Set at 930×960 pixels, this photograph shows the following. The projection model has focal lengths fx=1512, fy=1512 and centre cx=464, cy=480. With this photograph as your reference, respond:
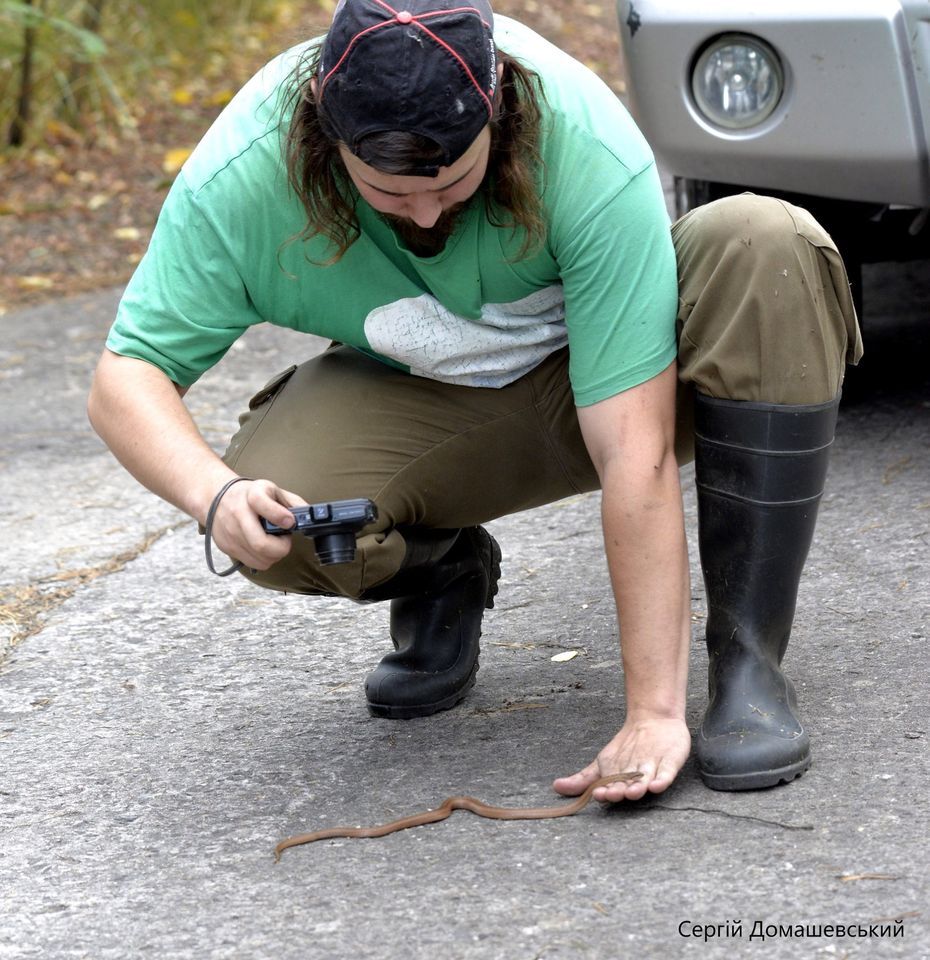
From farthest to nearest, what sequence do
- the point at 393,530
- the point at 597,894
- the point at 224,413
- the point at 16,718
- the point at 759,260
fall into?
1. the point at 224,413
2. the point at 16,718
3. the point at 393,530
4. the point at 759,260
5. the point at 597,894

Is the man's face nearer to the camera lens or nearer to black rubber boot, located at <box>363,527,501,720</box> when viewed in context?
the camera lens

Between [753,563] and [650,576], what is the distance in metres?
0.18

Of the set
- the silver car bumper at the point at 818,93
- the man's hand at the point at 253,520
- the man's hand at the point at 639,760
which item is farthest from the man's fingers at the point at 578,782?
the silver car bumper at the point at 818,93

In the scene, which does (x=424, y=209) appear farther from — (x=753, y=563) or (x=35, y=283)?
(x=35, y=283)

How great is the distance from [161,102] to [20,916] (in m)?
6.10

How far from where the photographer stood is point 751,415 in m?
2.12

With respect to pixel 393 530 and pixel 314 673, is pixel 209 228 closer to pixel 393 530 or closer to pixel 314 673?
pixel 393 530

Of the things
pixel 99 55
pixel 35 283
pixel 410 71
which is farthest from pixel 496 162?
pixel 99 55

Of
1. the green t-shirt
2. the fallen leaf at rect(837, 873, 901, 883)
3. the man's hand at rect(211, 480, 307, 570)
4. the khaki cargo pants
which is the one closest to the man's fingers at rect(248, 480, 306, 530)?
the man's hand at rect(211, 480, 307, 570)

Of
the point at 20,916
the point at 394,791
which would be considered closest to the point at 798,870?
the point at 394,791

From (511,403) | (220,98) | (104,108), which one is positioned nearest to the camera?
(511,403)

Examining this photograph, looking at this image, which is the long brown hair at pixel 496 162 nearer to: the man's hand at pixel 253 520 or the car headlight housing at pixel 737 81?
the man's hand at pixel 253 520

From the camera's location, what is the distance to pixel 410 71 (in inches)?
72.5

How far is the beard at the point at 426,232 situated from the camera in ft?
6.93
